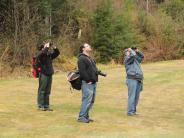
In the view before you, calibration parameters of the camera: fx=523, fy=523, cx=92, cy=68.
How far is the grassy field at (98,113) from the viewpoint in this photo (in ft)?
38.3

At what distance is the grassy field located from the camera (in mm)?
11669

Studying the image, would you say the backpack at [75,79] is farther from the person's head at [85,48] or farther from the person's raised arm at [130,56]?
the person's raised arm at [130,56]

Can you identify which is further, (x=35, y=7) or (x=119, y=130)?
(x=35, y=7)

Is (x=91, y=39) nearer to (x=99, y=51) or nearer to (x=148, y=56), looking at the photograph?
(x=99, y=51)

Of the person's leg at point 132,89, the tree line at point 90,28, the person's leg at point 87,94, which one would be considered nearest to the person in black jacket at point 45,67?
the person's leg at point 87,94

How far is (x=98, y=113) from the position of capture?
14516 millimetres

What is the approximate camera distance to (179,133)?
39.2ft

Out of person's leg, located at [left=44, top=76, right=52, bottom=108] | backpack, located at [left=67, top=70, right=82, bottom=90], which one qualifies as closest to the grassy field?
person's leg, located at [left=44, top=76, right=52, bottom=108]

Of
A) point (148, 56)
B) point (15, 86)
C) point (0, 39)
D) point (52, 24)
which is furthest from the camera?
point (148, 56)

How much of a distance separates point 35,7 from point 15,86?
367 inches

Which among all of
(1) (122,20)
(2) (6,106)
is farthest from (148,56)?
(2) (6,106)

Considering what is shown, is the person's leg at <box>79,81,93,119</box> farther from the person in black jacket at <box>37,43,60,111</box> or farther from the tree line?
the tree line

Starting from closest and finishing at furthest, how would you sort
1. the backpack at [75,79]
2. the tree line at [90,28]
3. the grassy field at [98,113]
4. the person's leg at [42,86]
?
the grassy field at [98,113], the backpack at [75,79], the person's leg at [42,86], the tree line at [90,28]

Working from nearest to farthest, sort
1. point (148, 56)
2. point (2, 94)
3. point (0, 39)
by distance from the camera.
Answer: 1. point (2, 94)
2. point (0, 39)
3. point (148, 56)
